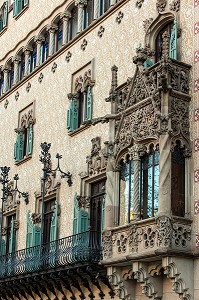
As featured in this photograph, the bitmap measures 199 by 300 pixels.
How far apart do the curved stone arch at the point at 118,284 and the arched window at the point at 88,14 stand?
33.4 feet

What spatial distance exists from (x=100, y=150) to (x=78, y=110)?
9.48 ft

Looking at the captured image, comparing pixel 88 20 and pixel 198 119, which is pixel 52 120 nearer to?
pixel 88 20

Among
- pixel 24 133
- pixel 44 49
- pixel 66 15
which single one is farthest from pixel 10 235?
pixel 66 15

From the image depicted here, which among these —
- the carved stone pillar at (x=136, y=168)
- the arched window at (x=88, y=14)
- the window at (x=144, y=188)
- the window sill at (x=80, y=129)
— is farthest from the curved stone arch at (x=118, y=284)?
the arched window at (x=88, y=14)

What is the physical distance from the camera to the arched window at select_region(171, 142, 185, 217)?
57.9 ft

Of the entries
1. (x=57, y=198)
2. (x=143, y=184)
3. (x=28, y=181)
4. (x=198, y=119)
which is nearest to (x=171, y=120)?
(x=198, y=119)

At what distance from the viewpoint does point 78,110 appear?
979 inches

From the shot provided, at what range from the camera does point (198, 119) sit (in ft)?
59.1

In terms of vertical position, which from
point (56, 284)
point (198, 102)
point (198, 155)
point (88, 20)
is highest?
point (88, 20)

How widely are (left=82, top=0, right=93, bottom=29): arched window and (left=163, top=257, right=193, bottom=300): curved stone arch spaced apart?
1145 centimetres

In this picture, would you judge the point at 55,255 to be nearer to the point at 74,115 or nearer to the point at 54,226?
the point at 54,226

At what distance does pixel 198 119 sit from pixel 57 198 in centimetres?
826

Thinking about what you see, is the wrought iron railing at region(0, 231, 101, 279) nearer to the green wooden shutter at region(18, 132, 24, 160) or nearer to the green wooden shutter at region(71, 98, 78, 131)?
the green wooden shutter at region(71, 98, 78, 131)

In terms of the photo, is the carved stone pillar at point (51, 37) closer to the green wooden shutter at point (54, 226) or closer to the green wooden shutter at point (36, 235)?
the green wooden shutter at point (54, 226)
